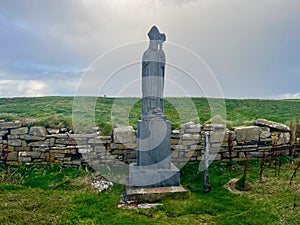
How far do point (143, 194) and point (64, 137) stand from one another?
3.54 m

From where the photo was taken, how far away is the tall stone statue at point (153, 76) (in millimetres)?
6617

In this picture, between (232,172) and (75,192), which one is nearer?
(75,192)

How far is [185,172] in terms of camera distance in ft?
24.9

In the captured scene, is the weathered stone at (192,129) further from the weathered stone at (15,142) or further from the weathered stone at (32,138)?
the weathered stone at (15,142)

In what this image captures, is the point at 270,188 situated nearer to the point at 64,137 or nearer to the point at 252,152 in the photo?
the point at 252,152

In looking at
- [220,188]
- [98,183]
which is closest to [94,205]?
[98,183]

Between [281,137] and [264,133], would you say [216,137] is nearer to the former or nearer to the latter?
[264,133]

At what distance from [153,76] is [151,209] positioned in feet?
10.1

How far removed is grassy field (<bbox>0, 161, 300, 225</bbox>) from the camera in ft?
15.6

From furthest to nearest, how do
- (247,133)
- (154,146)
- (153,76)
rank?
(247,133) → (153,76) → (154,146)

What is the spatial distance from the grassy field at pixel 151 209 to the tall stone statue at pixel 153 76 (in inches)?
81.4

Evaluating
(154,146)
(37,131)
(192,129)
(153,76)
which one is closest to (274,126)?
(192,129)

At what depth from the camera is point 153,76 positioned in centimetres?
666

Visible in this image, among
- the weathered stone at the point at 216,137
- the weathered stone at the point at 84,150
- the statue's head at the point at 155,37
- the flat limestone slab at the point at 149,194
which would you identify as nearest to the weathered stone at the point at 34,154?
the weathered stone at the point at 84,150
